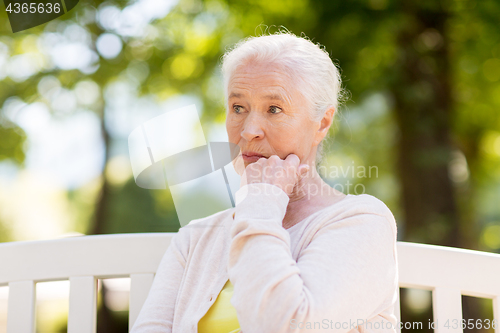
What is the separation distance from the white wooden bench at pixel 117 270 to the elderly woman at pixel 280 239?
0.16 meters

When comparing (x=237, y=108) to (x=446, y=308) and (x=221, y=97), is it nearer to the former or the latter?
(x=446, y=308)

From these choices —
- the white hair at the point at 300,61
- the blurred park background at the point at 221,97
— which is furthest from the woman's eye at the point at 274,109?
the blurred park background at the point at 221,97

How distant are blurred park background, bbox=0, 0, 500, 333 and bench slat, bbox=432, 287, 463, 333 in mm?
1937

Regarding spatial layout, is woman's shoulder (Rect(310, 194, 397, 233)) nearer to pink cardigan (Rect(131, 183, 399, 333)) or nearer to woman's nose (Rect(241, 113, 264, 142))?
pink cardigan (Rect(131, 183, 399, 333))

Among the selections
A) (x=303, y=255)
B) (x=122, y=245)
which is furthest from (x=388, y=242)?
(x=122, y=245)

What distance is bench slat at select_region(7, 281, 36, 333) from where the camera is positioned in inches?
66.2

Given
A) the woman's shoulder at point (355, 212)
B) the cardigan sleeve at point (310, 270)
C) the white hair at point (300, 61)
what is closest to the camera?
the cardigan sleeve at point (310, 270)

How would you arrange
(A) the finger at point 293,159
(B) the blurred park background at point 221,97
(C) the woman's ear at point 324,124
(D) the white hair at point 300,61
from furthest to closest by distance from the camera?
(B) the blurred park background at point 221,97 → (C) the woman's ear at point 324,124 → (D) the white hair at point 300,61 → (A) the finger at point 293,159

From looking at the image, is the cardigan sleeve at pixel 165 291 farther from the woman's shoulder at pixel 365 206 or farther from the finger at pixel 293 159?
the woman's shoulder at pixel 365 206

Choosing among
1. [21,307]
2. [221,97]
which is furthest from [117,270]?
[221,97]

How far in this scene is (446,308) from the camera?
1576 millimetres

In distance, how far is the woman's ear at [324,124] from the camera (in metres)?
1.71

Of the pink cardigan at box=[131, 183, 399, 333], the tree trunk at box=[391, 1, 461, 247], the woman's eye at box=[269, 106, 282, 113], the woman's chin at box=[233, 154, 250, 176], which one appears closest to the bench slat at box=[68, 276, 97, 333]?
the pink cardigan at box=[131, 183, 399, 333]

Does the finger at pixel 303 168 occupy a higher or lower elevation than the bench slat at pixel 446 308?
higher
